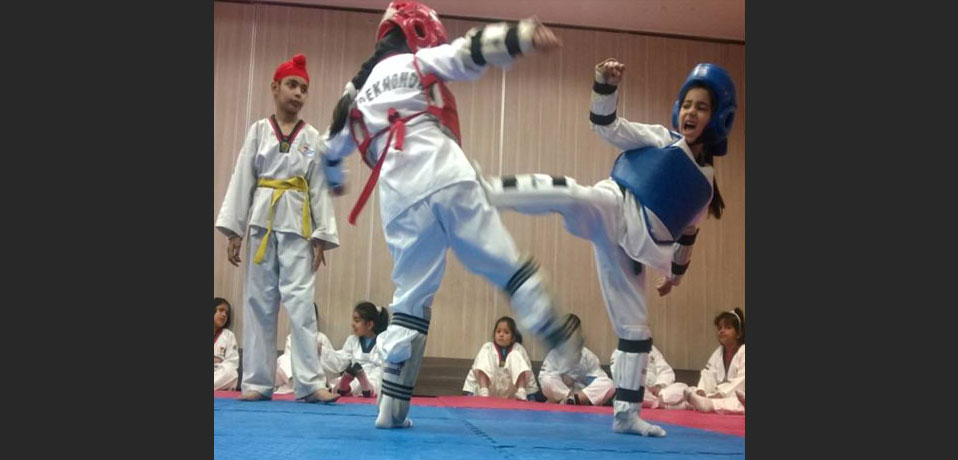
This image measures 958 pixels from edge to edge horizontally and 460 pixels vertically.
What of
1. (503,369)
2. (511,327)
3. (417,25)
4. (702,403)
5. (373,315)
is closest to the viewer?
(417,25)

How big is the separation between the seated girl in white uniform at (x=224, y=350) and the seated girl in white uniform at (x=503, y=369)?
188 cm

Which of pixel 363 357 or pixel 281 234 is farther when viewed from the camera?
pixel 363 357

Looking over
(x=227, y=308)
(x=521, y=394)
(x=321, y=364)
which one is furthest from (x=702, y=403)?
(x=227, y=308)

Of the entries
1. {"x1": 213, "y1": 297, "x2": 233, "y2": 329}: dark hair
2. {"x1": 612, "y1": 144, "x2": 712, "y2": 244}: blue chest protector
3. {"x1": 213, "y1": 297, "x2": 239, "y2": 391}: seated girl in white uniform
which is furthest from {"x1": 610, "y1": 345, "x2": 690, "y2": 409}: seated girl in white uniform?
{"x1": 213, "y1": 297, "x2": 233, "y2": 329}: dark hair

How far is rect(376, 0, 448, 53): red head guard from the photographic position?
2.65 meters

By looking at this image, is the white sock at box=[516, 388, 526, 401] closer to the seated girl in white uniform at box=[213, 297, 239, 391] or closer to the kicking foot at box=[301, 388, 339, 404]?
the seated girl in white uniform at box=[213, 297, 239, 391]

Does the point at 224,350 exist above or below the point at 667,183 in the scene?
below

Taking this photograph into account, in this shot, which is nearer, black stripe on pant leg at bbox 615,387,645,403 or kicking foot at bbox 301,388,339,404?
black stripe on pant leg at bbox 615,387,645,403

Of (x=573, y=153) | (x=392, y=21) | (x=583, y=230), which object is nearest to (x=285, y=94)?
(x=392, y=21)

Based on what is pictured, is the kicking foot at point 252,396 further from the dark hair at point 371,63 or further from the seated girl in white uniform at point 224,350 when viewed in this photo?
the seated girl in white uniform at point 224,350

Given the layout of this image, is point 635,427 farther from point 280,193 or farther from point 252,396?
point 280,193

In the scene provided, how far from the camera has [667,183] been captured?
2.75 metres

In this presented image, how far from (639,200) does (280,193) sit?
74.9 inches

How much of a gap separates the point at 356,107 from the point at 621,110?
4.93 m
